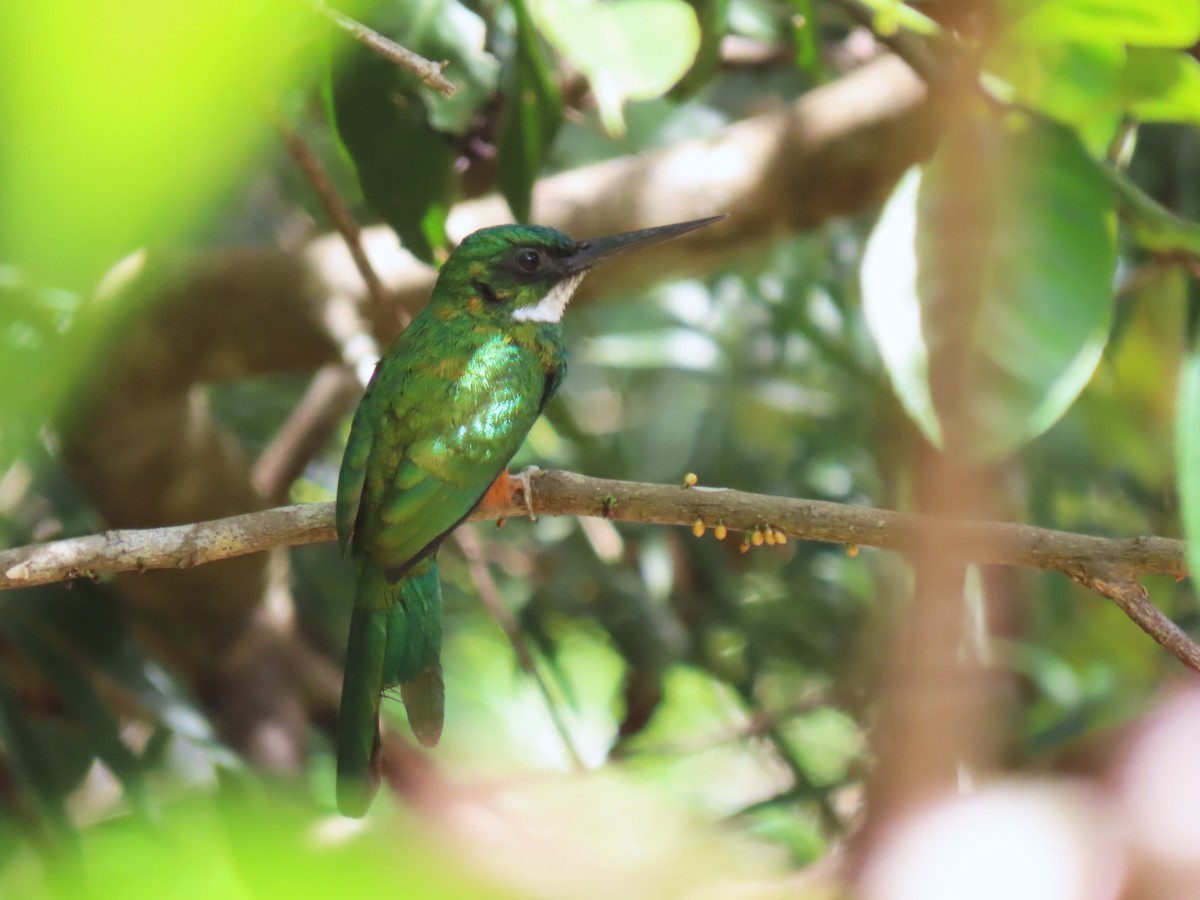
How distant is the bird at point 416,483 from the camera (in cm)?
148

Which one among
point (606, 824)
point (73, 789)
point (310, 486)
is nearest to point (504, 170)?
point (606, 824)

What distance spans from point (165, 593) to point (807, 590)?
140 centimetres

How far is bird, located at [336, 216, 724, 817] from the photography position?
1480 millimetres

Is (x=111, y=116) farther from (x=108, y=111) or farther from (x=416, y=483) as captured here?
(x=416, y=483)

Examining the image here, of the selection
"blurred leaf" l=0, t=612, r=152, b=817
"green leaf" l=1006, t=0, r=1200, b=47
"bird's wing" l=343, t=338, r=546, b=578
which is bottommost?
"blurred leaf" l=0, t=612, r=152, b=817

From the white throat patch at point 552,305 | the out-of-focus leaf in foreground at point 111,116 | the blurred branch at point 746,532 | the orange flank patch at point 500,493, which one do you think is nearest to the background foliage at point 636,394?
the out-of-focus leaf in foreground at point 111,116

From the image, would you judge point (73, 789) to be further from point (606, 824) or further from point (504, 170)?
point (504, 170)

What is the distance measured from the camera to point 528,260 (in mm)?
2100

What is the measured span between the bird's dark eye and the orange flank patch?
1.88ft

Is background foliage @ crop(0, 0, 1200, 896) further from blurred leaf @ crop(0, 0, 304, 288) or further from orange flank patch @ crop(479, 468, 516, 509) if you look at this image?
orange flank patch @ crop(479, 468, 516, 509)

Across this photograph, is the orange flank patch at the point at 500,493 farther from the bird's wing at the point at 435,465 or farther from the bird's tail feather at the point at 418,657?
the bird's tail feather at the point at 418,657

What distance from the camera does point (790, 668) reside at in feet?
9.82

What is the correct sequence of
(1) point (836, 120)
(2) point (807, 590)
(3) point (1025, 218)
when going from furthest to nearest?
(2) point (807, 590) < (1) point (836, 120) < (3) point (1025, 218)

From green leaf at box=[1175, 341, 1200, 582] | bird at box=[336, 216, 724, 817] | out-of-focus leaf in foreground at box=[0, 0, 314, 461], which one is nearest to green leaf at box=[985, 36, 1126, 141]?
bird at box=[336, 216, 724, 817]
